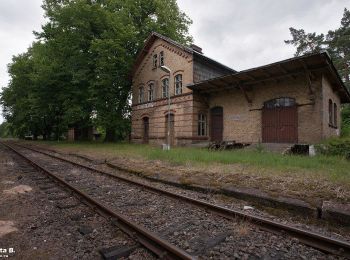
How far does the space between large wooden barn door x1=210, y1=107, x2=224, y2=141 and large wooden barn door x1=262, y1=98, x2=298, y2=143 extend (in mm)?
3854

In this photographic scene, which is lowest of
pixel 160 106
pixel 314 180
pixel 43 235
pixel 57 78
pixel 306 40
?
pixel 43 235

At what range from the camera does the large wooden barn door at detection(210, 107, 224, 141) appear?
19.9 m

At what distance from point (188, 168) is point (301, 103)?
8912mm

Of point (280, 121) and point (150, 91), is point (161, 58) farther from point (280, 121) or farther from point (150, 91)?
point (280, 121)

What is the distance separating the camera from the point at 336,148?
12133mm

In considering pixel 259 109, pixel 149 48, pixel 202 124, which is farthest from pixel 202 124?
pixel 149 48

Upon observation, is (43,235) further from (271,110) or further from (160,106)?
(160,106)

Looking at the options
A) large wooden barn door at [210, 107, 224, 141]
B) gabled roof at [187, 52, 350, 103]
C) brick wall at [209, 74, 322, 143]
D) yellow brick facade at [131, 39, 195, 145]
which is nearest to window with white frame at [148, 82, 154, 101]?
yellow brick facade at [131, 39, 195, 145]

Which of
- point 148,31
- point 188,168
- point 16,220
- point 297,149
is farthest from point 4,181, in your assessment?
point 148,31

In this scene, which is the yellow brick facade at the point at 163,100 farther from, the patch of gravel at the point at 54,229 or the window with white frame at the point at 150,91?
the patch of gravel at the point at 54,229

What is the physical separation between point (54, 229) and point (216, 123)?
16874 mm

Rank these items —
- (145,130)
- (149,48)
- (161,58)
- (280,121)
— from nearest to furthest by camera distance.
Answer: (280,121) → (161,58) → (149,48) → (145,130)

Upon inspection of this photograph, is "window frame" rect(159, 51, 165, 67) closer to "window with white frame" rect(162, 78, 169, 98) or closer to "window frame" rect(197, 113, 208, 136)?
"window with white frame" rect(162, 78, 169, 98)

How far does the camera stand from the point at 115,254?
341 centimetres
